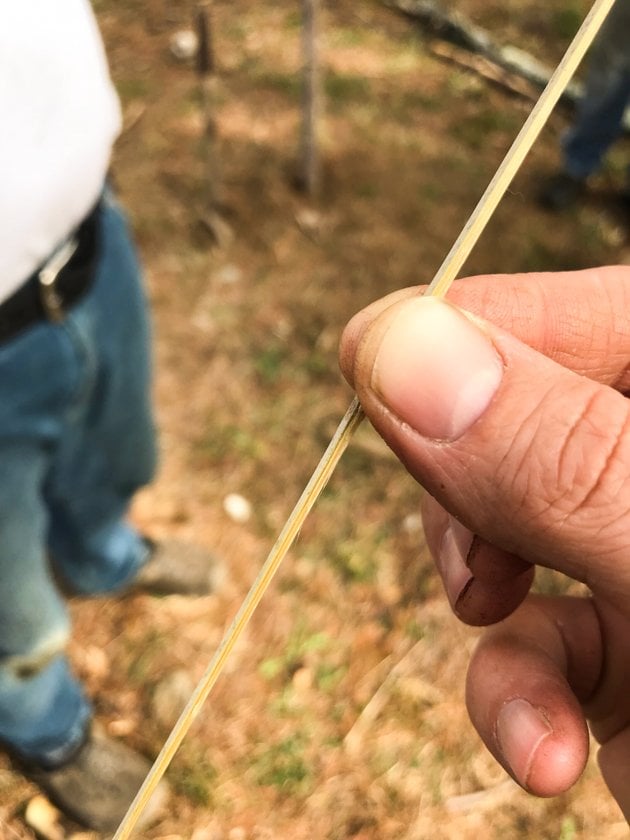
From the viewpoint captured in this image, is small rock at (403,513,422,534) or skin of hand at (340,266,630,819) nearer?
skin of hand at (340,266,630,819)

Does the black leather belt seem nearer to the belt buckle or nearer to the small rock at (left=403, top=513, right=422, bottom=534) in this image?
the belt buckle

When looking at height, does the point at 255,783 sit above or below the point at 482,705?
below

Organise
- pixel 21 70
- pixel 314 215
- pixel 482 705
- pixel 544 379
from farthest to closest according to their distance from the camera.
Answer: pixel 314 215
pixel 482 705
pixel 21 70
pixel 544 379

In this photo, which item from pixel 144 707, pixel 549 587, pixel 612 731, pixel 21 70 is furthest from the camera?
pixel 549 587

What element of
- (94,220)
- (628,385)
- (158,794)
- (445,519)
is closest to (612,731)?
(445,519)

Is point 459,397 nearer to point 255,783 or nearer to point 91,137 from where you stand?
point 91,137

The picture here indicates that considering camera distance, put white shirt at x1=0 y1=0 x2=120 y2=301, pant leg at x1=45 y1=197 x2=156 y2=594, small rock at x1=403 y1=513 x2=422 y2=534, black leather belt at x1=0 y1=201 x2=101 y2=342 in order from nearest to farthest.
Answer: white shirt at x1=0 y1=0 x2=120 y2=301
black leather belt at x1=0 y1=201 x2=101 y2=342
pant leg at x1=45 y1=197 x2=156 y2=594
small rock at x1=403 y1=513 x2=422 y2=534

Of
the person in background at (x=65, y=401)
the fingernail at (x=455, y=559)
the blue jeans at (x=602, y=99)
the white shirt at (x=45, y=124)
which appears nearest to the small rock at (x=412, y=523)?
the person in background at (x=65, y=401)

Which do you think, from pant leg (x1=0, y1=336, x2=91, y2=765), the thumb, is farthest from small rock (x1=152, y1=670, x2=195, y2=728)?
the thumb

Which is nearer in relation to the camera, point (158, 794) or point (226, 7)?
point (158, 794)
